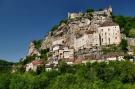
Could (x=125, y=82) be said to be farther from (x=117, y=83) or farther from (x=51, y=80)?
(x=51, y=80)

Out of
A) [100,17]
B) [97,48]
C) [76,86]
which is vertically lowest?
[76,86]

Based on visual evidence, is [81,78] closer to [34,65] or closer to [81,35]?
[34,65]

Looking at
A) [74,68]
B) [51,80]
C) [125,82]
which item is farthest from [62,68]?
[125,82]

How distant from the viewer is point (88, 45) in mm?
98188

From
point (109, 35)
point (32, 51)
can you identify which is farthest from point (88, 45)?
point (32, 51)

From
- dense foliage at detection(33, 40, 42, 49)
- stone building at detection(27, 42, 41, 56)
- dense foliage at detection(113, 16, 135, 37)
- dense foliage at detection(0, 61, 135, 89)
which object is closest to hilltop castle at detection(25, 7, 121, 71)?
stone building at detection(27, 42, 41, 56)

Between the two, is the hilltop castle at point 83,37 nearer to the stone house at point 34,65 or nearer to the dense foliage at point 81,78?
the stone house at point 34,65

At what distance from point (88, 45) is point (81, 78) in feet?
87.3

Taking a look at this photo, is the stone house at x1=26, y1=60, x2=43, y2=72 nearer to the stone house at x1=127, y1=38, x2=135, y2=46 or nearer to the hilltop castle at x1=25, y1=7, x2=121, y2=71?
the hilltop castle at x1=25, y1=7, x2=121, y2=71

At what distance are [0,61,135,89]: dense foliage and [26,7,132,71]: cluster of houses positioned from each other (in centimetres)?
612

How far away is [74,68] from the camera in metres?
87.2

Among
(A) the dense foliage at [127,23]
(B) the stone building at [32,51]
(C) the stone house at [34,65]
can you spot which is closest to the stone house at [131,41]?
(A) the dense foliage at [127,23]

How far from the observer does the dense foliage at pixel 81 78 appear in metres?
71.2

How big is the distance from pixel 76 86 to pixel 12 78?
2086cm
